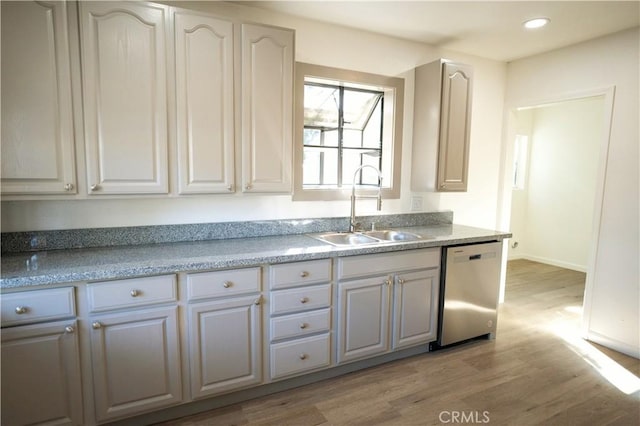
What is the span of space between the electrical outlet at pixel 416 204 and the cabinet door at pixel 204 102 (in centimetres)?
180

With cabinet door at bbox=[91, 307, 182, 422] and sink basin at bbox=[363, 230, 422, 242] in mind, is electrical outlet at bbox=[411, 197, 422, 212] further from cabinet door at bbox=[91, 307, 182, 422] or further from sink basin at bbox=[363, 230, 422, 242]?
cabinet door at bbox=[91, 307, 182, 422]

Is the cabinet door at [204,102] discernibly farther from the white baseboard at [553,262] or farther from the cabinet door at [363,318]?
the white baseboard at [553,262]

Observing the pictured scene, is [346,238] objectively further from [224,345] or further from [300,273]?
[224,345]

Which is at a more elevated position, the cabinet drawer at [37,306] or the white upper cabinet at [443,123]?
the white upper cabinet at [443,123]

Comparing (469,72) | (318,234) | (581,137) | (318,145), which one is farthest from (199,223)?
(581,137)

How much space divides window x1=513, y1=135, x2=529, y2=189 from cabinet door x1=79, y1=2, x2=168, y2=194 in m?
5.39

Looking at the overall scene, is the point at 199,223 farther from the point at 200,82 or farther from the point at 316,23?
the point at 316,23

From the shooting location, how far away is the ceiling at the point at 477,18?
2424 mm

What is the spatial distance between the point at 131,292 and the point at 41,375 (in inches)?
20.3

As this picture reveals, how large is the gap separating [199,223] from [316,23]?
5.60 feet

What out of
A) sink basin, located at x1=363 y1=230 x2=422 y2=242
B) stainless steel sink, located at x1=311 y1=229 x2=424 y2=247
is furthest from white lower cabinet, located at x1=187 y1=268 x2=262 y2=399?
sink basin, located at x1=363 y1=230 x2=422 y2=242

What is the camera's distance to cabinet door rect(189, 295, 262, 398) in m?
1.97

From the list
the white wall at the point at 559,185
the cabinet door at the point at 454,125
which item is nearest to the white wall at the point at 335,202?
the cabinet door at the point at 454,125

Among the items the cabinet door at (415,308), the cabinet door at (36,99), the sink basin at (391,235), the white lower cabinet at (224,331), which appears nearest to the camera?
the cabinet door at (36,99)
